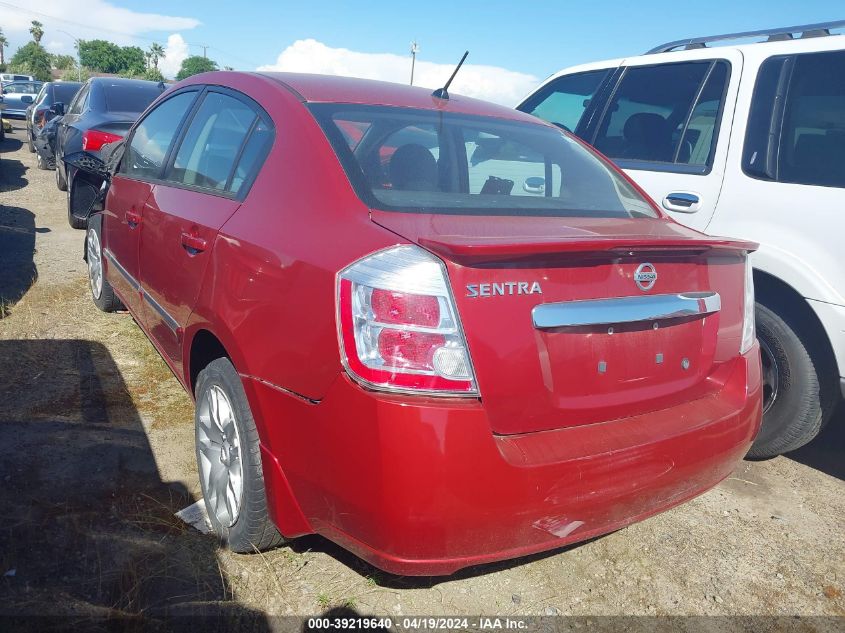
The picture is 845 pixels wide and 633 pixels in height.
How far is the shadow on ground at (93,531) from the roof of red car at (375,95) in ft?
5.62

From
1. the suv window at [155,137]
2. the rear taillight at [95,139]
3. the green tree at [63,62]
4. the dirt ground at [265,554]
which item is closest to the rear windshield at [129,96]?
the rear taillight at [95,139]

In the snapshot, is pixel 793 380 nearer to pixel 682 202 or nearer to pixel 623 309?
pixel 682 202

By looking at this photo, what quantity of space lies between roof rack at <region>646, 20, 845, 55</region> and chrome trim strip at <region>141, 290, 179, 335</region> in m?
3.37

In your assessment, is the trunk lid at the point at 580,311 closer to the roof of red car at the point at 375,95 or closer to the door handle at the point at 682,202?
the roof of red car at the point at 375,95

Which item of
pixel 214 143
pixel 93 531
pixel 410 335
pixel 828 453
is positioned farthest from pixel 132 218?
pixel 828 453

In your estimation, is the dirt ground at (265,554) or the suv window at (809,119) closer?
the dirt ground at (265,554)

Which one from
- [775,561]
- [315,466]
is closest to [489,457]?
[315,466]

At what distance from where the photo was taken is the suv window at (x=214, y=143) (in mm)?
2684

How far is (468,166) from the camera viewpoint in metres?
2.73

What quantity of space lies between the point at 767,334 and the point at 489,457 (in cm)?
222

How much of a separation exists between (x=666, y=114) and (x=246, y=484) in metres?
3.26

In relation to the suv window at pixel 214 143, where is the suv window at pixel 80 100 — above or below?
above

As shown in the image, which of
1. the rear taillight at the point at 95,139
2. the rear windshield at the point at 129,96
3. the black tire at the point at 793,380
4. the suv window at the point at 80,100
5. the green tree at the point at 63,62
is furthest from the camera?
the green tree at the point at 63,62

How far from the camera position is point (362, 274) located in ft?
5.86
